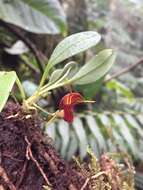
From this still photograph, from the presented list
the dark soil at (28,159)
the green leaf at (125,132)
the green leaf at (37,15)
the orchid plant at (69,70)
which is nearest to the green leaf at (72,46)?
the orchid plant at (69,70)

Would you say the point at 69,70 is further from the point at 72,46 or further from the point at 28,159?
the point at 28,159

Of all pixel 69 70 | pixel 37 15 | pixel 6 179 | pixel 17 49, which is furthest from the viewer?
pixel 17 49

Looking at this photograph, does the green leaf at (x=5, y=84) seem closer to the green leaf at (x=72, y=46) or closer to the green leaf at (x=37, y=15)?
the green leaf at (x=72, y=46)

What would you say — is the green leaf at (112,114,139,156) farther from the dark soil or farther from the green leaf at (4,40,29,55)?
the dark soil

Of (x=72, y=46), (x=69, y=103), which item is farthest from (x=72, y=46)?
(x=69, y=103)

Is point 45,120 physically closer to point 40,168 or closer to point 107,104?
point 40,168

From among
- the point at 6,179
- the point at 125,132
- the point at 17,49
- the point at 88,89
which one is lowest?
the point at 125,132

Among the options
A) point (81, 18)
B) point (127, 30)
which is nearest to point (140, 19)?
point (127, 30)
